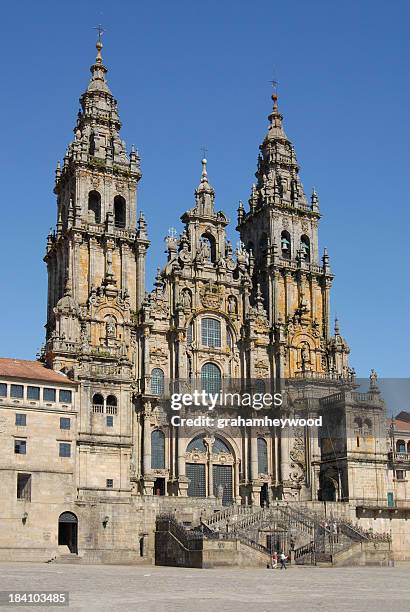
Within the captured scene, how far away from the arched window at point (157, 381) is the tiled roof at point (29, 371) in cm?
946

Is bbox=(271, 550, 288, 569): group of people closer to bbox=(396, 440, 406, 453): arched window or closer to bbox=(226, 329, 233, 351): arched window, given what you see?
bbox=(226, 329, 233, 351): arched window

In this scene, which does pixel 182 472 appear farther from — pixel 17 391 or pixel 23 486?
pixel 17 391

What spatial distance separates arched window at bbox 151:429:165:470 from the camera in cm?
7431

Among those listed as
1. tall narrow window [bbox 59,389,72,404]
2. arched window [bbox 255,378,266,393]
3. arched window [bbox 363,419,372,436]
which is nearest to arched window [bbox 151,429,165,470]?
arched window [bbox 255,378,266,393]

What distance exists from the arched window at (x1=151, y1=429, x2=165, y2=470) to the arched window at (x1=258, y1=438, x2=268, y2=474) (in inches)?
355

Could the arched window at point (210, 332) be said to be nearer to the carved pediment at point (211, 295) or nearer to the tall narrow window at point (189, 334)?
the tall narrow window at point (189, 334)

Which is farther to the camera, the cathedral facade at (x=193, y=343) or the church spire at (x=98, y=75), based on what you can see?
the church spire at (x=98, y=75)

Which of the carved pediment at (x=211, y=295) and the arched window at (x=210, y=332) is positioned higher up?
the carved pediment at (x=211, y=295)

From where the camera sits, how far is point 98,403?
224 feet

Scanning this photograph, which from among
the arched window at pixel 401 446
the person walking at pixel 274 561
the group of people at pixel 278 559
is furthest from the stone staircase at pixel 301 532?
the arched window at pixel 401 446

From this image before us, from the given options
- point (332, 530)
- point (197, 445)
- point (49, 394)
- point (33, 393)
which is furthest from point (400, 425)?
point (33, 393)

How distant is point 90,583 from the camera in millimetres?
38688

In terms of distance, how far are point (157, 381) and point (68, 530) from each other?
15.9m

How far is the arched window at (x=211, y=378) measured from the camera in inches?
3091
